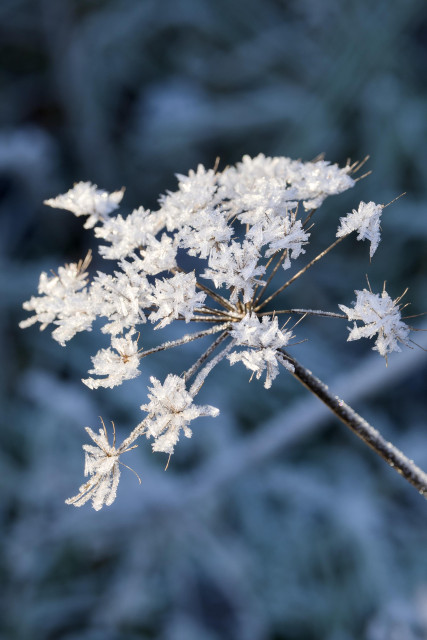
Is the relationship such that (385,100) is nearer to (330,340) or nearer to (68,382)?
(330,340)

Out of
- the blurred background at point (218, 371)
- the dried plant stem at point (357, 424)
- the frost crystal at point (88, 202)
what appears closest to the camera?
the dried plant stem at point (357, 424)

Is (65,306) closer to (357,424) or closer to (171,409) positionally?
(171,409)

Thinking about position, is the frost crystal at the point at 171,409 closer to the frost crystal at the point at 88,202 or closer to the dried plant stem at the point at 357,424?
the dried plant stem at the point at 357,424

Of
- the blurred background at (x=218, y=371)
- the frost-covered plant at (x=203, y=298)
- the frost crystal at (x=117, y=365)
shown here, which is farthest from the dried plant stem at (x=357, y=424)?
the blurred background at (x=218, y=371)

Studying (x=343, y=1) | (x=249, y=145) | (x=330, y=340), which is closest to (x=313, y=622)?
(x=330, y=340)

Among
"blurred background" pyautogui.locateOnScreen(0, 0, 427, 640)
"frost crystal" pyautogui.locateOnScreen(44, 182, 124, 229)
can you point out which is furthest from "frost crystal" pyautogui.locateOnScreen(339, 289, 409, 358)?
"blurred background" pyautogui.locateOnScreen(0, 0, 427, 640)

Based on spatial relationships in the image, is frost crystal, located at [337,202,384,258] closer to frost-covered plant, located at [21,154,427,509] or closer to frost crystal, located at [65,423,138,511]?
frost-covered plant, located at [21,154,427,509]

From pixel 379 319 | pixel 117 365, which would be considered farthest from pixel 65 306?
pixel 379 319
